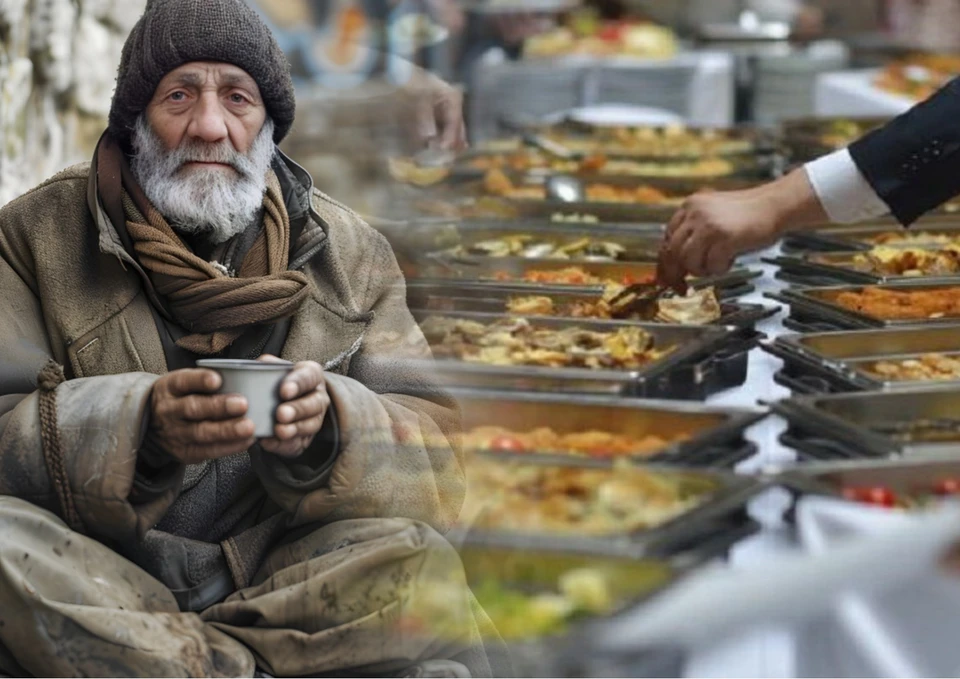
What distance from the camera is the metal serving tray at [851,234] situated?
3.30 meters

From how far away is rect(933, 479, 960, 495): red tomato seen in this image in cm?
164

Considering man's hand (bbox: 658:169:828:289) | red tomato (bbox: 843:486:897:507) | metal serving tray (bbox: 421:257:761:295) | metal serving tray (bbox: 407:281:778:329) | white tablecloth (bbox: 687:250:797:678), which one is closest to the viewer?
white tablecloth (bbox: 687:250:797:678)

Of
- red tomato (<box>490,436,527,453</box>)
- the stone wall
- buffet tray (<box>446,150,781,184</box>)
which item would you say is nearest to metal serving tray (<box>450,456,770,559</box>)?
red tomato (<box>490,436,527,453</box>)

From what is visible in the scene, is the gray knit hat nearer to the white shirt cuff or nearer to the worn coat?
the worn coat

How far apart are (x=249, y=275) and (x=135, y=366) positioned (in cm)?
19

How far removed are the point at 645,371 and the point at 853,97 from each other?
4591mm

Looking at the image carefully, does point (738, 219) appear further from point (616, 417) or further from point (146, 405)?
point (146, 405)

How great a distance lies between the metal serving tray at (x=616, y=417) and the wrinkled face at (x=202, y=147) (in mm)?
407

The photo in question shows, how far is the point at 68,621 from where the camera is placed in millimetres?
1854

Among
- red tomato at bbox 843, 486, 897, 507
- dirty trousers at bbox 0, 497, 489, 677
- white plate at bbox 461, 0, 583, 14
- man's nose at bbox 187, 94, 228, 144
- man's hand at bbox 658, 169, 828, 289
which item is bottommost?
dirty trousers at bbox 0, 497, 489, 677

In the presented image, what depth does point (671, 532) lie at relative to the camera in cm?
160

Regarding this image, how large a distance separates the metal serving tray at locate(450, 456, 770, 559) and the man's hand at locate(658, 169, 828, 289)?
840 mm

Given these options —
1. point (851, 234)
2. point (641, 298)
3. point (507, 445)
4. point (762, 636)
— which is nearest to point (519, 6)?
point (851, 234)

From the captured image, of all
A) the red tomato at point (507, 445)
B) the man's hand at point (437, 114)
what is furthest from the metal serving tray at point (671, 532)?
the man's hand at point (437, 114)
